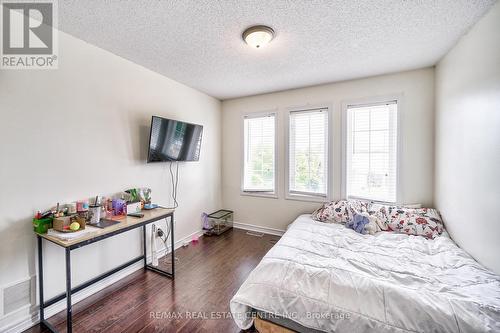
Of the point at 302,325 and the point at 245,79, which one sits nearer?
the point at 302,325

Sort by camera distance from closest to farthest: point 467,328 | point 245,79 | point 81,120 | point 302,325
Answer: point 467,328 → point 302,325 → point 81,120 → point 245,79

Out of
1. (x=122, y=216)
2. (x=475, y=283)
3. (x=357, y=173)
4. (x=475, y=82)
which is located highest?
(x=475, y=82)

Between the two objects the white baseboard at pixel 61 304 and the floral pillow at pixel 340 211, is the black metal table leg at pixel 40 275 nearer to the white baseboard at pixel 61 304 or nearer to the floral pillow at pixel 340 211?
the white baseboard at pixel 61 304

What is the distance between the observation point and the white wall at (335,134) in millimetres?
2648

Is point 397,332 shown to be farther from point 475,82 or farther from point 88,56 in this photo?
point 88,56

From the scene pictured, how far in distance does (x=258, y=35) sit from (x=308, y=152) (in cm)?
199

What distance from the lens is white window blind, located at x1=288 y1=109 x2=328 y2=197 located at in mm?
3225

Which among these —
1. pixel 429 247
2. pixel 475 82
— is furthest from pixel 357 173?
pixel 475 82

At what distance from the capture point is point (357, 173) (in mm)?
3023

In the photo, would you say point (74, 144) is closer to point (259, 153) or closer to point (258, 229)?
Result: point (259, 153)

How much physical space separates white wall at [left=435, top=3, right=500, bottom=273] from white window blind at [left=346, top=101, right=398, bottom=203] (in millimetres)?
502

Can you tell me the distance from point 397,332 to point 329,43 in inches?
91.1

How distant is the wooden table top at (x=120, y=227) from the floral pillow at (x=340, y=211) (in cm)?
198

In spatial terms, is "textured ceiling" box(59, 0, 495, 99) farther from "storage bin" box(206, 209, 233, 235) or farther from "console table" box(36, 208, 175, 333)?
"storage bin" box(206, 209, 233, 235)
